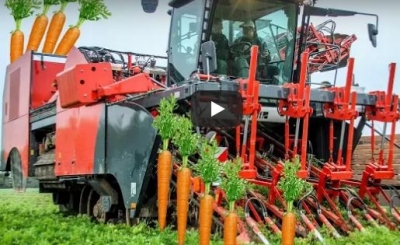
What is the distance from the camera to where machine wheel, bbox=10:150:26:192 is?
9089 millimetres

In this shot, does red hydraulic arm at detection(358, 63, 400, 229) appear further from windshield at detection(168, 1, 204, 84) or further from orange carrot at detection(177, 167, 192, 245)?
orange carrot at detection(177, 167, 192, 245)

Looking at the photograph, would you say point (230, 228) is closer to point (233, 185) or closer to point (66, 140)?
point (233, 185)

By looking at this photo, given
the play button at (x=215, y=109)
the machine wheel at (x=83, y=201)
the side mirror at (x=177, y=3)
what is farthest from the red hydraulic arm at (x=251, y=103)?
the machine wheel at (x=83, y=201)

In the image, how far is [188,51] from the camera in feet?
23.4

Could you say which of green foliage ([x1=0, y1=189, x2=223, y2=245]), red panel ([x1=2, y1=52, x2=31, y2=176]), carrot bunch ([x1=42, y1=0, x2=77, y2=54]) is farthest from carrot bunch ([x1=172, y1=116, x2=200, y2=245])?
carrot bunch ([x1=42, y1=0, x2=77, y2=54])

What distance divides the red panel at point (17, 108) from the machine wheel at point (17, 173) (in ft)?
0.40

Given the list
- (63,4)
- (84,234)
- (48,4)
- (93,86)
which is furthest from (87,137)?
(48,4)

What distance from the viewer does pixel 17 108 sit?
9.38 m

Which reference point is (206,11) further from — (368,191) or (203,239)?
(203,239)

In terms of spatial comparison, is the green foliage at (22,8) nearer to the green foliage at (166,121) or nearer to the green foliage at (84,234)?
the green foliage at (84,234)

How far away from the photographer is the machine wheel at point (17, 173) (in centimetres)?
909

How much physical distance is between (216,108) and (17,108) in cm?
449

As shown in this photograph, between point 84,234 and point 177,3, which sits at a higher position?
point 177,3

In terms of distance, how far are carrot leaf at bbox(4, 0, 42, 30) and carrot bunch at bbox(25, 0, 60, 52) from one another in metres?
0.24
